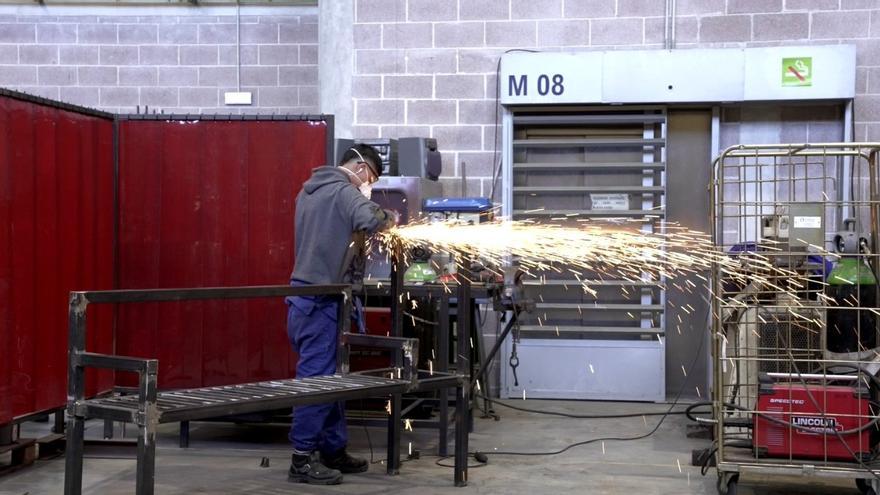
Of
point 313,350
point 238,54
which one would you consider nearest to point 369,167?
point 313,350

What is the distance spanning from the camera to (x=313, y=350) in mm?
5195

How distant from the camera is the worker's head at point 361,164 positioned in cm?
539

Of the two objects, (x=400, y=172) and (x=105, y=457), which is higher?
(x=400, y=172)

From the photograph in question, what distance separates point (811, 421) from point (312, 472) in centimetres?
243

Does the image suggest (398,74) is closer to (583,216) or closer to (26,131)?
(583,216)

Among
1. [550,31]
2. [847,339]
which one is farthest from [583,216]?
[847,339]

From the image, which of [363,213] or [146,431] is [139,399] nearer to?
[146,431]

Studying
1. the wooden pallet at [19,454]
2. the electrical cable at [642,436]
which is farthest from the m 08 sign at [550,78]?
the wooden pallet at [19,454]

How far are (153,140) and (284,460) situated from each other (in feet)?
6.77

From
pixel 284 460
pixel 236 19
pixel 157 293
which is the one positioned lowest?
pixel 284 460

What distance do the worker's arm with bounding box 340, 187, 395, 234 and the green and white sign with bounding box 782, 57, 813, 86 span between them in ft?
12.0

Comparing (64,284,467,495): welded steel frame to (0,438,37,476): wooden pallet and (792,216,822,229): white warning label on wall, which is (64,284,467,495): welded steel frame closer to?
(0,438,37,476): wooden pallet

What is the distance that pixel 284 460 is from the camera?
576 centimetres

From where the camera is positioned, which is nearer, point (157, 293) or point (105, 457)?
point (157, 293)
